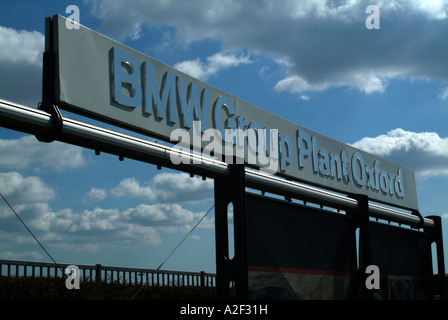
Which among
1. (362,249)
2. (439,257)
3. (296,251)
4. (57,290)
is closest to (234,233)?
(296,251)

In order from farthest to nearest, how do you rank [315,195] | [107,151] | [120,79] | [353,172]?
[353,172] → [315,195] → [120,79] → [107,151]

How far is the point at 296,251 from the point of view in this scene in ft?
21.9

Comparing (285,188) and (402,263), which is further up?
(285,188)

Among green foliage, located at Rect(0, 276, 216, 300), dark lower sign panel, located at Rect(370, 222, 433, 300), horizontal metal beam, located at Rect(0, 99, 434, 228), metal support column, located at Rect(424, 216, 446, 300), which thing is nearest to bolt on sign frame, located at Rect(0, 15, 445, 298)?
horizontal metal beam, located at Rect(0, 99, 434, 228)

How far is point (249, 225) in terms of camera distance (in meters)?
6.01

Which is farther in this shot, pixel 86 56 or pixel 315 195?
pixel 315 195

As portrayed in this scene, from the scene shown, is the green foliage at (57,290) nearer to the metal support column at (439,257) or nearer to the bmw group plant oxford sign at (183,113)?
the bmw group plant oxford sign at (183,113)

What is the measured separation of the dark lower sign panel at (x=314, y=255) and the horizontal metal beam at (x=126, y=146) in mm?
185

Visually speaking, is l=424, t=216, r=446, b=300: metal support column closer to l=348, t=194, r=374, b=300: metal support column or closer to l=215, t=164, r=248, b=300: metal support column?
l=348, t=194, r=374, b=300: metal support column

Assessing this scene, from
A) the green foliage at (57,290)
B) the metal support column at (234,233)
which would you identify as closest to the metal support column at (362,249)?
the metal support column at (234,233)

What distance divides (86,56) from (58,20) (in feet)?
1.29

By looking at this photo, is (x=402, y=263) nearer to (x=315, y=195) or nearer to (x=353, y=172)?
(x=353, y=172)
